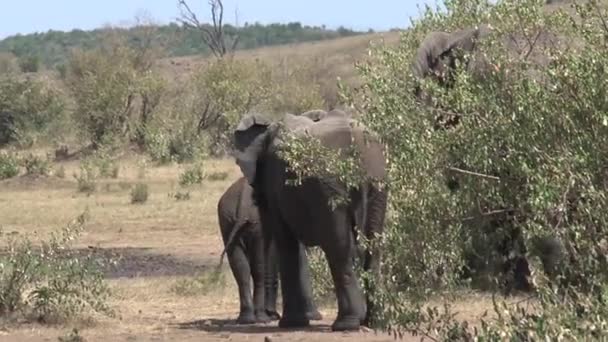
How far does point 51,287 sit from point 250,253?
5.23ft

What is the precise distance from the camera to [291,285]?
36.9 feet

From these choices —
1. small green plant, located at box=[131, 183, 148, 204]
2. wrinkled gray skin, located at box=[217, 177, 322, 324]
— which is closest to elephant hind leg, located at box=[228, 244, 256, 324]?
wrinkled gray skin, located at box=[217, 177, 322, 324]

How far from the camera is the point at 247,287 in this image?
11.9 meters

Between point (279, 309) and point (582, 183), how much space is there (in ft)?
21.3

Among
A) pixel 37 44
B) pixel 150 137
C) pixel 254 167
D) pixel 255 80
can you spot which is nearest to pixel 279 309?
pixel 254 167

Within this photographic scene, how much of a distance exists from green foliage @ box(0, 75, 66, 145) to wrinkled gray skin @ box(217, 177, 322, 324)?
3449 centimetres

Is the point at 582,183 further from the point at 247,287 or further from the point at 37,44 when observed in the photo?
the point at 37,44

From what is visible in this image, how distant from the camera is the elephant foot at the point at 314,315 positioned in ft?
37.2

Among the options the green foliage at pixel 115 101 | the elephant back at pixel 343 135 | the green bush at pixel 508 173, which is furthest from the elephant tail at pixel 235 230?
the green foliage at pixel 115 101

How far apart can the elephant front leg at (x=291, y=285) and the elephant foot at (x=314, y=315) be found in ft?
0.31

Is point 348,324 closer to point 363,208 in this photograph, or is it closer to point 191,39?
point 363,208

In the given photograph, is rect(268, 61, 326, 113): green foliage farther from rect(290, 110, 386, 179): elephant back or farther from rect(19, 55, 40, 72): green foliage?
rect(19, 55, 40, 72): green foliage

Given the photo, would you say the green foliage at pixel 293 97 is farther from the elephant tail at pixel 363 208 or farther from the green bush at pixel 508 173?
the green bush at pixel 508 173

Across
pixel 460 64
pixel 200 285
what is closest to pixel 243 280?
pixel 200 285
